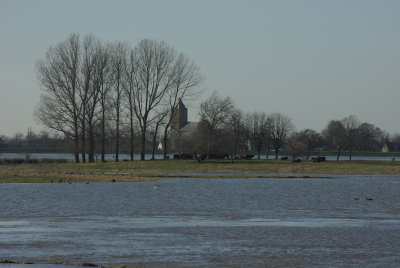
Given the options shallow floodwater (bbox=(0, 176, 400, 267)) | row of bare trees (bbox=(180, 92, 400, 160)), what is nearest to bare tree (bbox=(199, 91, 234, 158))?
row of bare trees (bbox=(180, 92, 400, 160))

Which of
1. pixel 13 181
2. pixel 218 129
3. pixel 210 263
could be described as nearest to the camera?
pixel 210 263

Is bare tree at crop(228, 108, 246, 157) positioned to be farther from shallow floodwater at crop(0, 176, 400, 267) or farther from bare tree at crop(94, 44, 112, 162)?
shallow floodwater at crop(0, 176, 400, 267)

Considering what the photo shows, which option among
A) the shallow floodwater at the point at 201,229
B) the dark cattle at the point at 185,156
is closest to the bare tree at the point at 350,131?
the dark cattle at the point at 185,156

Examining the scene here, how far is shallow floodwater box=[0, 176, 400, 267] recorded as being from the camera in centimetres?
2033

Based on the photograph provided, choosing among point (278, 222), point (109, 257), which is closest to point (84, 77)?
point (278, 222)

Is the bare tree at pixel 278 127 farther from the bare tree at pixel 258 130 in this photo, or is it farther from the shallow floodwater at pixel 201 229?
the shallow floodwater at pixel 201 229

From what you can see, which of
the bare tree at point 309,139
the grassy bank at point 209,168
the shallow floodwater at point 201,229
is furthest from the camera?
the bare tree at point 309,139

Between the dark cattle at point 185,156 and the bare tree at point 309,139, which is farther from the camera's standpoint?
the bare tree at point 309,139

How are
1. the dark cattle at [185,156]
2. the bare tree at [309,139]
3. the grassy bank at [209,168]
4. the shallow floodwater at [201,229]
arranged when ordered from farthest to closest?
the bare tree at [309,139] < the dark cattle at [185,156] < the grassy bank at [209,168] < the shallow floodwater at [201,229]

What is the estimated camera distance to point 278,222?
30.0 meters

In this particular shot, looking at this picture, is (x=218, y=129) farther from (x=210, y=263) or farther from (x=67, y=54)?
(x=210, y=263)

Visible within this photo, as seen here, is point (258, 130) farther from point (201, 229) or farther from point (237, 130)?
point (201, 229)

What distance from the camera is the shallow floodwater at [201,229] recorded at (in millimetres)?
20328

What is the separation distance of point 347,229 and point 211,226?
6196 mm
